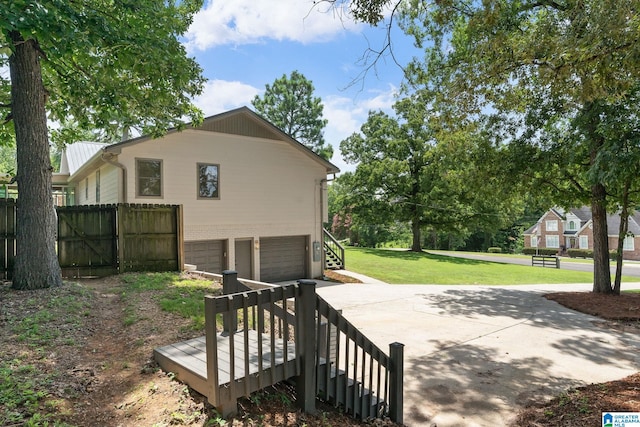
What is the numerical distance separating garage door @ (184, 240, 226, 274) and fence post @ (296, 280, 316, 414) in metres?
10.6

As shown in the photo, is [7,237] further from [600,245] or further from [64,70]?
[600,245]

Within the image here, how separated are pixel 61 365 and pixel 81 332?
1.19 metres

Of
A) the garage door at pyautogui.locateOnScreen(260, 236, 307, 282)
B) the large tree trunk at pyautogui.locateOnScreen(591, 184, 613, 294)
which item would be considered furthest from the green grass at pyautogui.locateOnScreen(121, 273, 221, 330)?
the large tree trunk at pyautogui.locateOnScreen(591, 184, 613, 294)

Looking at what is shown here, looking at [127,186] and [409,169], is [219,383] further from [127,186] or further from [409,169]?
[409,169]

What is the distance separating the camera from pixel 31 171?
699cm

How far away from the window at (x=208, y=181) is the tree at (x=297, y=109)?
825 inches

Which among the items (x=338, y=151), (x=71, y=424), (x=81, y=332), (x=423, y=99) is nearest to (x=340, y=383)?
(x=71, y=424)

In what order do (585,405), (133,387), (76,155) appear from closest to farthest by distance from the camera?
(133,387), (585,405), (76,155)

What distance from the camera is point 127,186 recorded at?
1160 centimetres

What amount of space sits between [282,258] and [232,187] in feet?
12.5

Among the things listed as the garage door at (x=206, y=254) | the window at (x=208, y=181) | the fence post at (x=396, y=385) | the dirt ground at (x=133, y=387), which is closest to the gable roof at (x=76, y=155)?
the window at (x=208, y=181)

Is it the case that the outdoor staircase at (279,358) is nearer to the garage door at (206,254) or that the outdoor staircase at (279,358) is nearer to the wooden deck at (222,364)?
the wooden deck at (222,364)

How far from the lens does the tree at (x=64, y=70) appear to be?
18.8ft

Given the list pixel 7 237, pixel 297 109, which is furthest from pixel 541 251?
pixel 7 237
